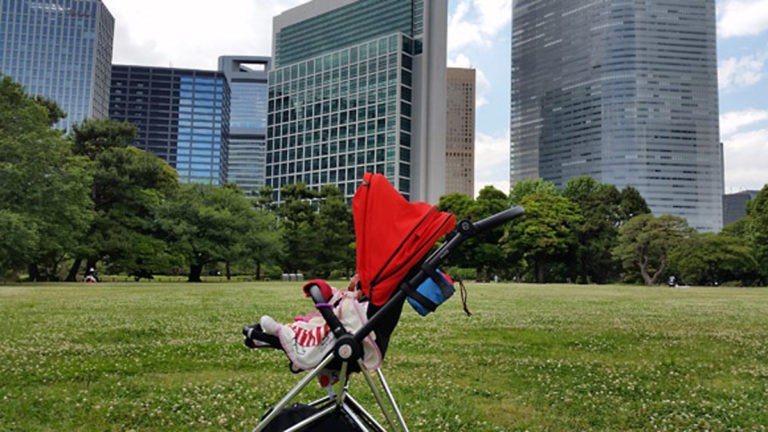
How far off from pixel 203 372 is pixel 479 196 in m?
51.4

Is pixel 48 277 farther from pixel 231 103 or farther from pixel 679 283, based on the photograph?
pixel 231 103

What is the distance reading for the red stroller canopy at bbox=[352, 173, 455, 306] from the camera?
2793 mm

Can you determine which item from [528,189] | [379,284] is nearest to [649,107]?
[528,189]

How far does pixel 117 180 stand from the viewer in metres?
35.0

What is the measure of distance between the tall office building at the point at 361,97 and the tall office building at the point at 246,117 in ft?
207

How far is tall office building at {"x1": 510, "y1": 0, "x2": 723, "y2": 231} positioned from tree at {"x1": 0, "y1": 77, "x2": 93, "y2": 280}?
11155cm

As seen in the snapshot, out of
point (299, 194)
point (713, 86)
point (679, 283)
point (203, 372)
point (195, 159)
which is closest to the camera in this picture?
point (203, 372)

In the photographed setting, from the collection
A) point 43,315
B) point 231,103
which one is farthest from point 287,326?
point 231,103

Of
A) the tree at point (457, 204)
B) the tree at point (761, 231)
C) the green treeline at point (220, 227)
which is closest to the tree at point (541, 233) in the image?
the green treeline at point (220, 227)

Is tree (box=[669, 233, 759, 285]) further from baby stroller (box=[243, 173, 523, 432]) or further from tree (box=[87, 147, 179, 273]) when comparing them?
baby stroller (box=[243, 173, 523, 432])

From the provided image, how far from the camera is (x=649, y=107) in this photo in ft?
389

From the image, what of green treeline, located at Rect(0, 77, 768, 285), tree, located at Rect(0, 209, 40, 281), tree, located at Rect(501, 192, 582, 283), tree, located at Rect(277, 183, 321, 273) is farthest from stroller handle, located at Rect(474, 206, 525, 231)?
tree, located at Rect(501, 192, 582, 283)

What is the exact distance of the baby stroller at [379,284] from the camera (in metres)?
2.68

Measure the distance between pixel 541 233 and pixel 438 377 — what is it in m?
46.1
